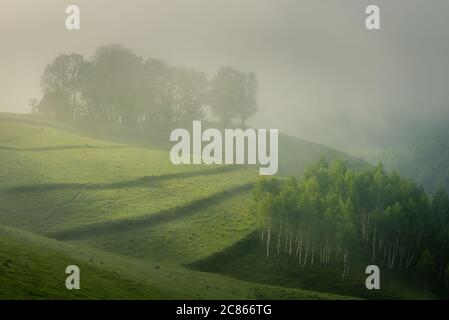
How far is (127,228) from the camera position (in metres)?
79.8

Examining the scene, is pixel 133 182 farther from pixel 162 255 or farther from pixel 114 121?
pixel 114 121

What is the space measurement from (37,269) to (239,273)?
32.3 metres

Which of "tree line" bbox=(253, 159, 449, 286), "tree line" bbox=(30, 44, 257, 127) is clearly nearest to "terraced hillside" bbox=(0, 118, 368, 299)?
"tree line" bbox=(253, 159, 449, 286)

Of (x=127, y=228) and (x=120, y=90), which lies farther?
(x=120, y=90)

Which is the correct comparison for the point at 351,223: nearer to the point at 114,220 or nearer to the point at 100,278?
the point at 114,220

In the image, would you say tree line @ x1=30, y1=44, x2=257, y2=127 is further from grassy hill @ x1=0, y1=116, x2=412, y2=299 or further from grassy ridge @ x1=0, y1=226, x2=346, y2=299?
grassy ridge @ x1=0, y1=226, x2=346, y2=299

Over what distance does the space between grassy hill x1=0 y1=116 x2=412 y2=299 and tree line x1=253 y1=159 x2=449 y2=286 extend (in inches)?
181

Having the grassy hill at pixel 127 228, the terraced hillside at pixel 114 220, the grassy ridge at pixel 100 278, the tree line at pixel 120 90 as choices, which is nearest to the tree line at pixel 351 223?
the grassy hill at pixel 127 228

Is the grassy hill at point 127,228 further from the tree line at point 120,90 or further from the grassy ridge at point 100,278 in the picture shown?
the tree line at point 120,90

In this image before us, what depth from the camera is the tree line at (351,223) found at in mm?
79812

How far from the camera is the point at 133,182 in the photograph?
322 ft

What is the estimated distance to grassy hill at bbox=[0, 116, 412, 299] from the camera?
51719 mm

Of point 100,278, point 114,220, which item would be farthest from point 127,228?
point 100,278

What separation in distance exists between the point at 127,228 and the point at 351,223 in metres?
36.1
